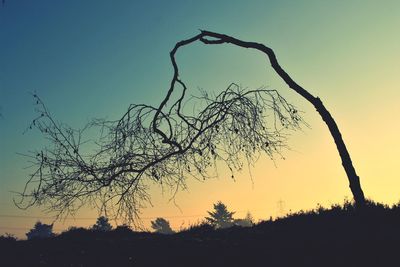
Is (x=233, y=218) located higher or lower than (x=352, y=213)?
higher

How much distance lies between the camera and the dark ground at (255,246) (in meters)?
7.67

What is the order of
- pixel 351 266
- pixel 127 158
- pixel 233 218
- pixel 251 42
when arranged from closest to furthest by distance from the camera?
1. pixel 351 266
2. pixel 127 158
3. pixel 251 42
4. pixel 233 218

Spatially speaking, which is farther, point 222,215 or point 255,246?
point 222,215

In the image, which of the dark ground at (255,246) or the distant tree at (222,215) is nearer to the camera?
the dark ground at (255,246)

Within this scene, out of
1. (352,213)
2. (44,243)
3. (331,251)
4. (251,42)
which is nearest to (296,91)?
(251,42)

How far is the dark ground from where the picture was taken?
25.2 feet

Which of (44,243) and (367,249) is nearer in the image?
(367,249)

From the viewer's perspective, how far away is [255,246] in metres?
8.77

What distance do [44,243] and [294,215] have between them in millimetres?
7315

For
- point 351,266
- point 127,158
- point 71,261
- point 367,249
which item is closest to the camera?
point 351,266

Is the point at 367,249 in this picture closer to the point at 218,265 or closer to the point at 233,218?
the point at 218,265

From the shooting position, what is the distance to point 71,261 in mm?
9359

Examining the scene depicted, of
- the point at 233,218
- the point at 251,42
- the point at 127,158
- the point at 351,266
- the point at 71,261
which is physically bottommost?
the point at 351,266

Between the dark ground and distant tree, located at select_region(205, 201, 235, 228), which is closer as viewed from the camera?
the dark ground
